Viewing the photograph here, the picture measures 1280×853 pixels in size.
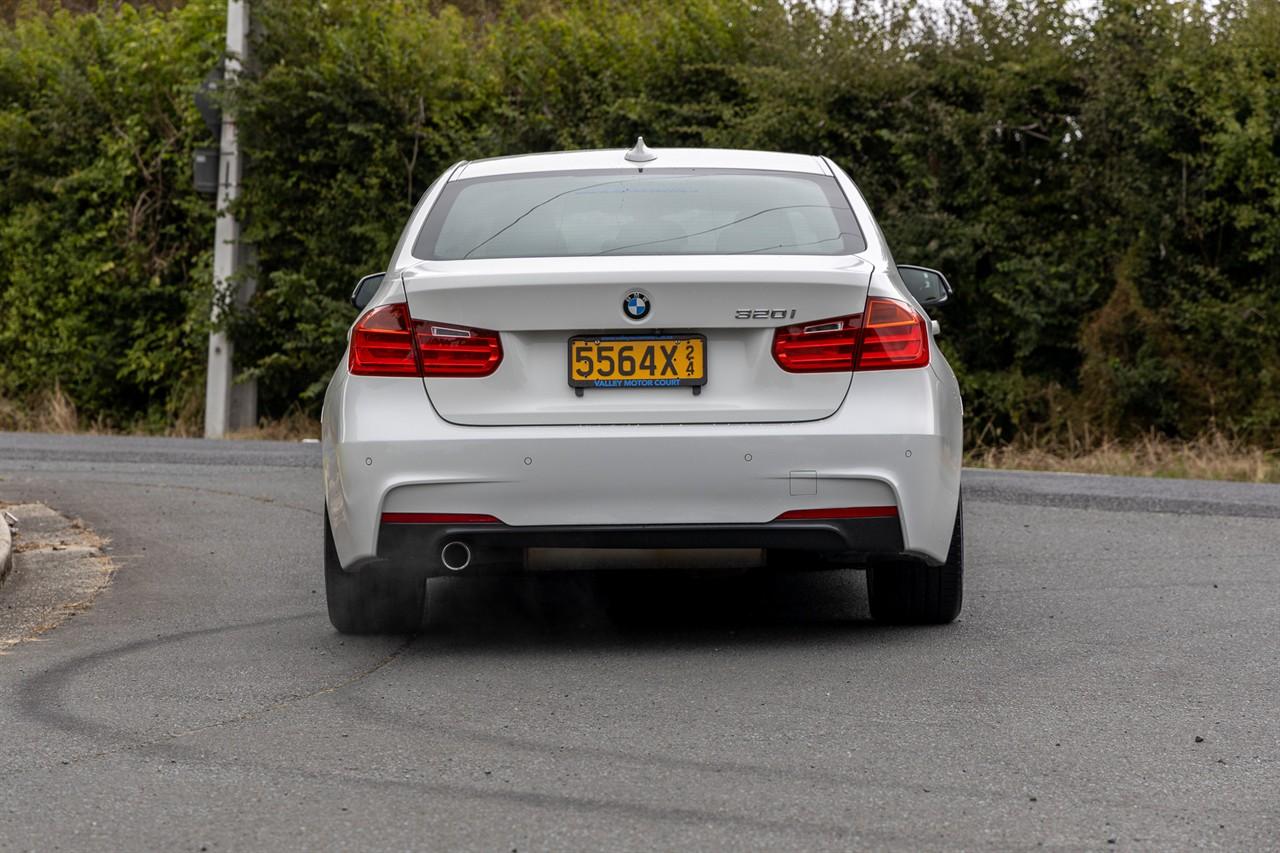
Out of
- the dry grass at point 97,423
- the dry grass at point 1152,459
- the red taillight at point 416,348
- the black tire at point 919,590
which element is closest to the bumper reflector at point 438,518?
the red taillight at point 416,348

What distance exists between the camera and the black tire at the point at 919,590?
598 centimetres

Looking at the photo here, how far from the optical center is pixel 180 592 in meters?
7.05

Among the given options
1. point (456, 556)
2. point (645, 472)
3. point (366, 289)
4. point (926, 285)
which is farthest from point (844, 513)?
point (366, 289)

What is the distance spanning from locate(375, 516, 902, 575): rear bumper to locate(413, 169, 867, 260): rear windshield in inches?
35.0

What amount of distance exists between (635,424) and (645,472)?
5.6 inches

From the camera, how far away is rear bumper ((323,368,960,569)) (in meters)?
5.26

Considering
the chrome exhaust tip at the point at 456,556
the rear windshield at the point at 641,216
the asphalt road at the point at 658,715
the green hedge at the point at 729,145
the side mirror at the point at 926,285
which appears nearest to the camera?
the asphalt road at the point at 658,715

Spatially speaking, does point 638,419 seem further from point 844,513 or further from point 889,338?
point 889,338

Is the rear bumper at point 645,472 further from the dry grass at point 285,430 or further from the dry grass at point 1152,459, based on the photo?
the dry grass at point 285,430

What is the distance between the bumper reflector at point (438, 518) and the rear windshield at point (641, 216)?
866 millimetres

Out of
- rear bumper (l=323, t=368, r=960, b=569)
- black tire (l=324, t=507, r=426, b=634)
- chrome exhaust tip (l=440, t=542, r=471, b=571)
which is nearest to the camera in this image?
rear bumper (l=323, t=368, r=960, b=569)

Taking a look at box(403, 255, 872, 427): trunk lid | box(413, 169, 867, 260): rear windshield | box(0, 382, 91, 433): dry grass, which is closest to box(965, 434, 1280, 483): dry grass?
box(413, 169, 867, 260): rear windshield

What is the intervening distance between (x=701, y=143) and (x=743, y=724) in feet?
38.2

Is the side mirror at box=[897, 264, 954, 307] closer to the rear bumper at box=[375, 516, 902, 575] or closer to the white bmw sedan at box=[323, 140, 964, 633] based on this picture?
the white bmw sedan at box=[323, 140, 964, 633]
